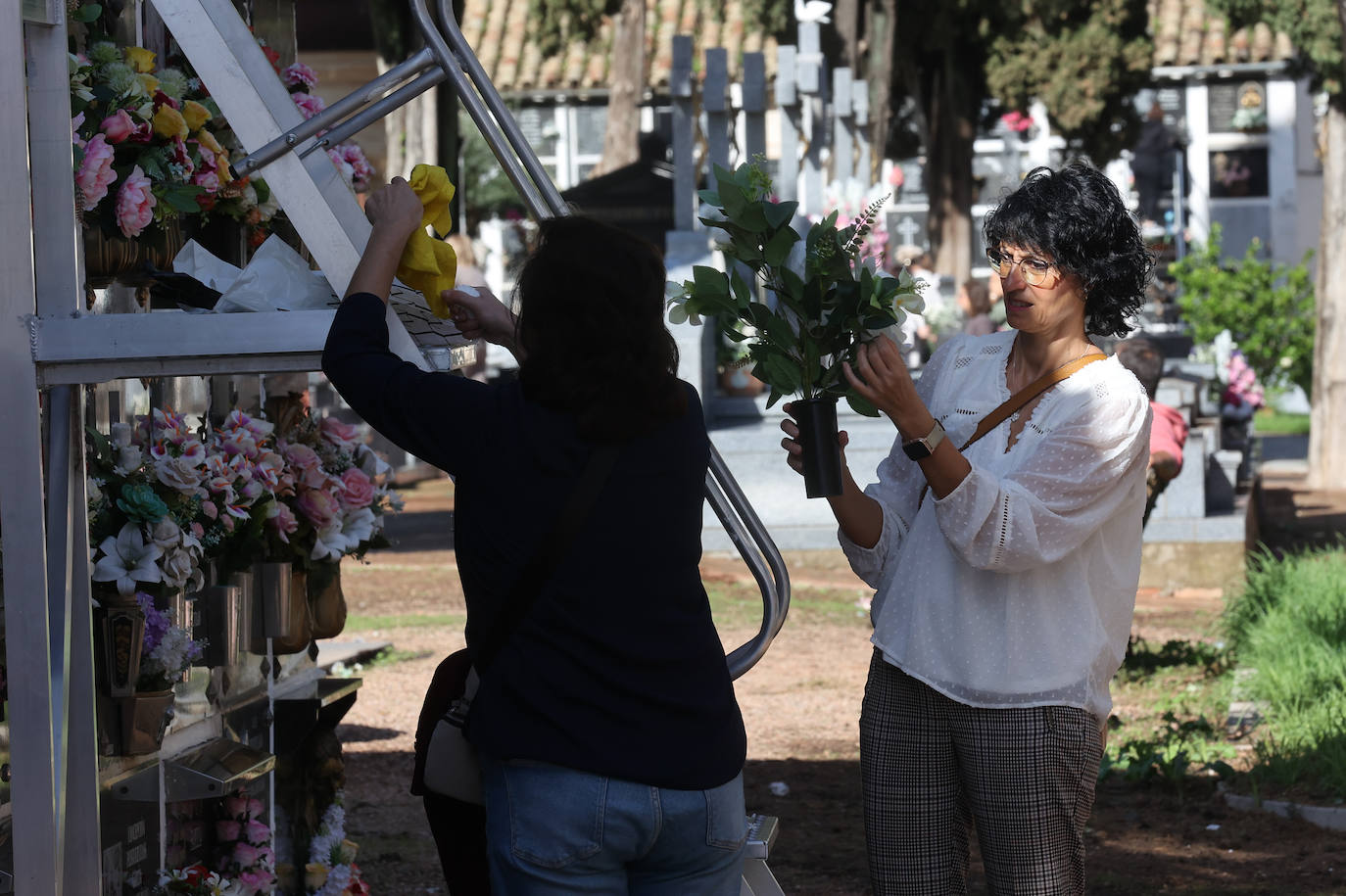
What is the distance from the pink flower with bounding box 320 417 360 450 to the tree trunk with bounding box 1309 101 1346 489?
1226 cm

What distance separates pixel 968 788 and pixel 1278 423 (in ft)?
71.5

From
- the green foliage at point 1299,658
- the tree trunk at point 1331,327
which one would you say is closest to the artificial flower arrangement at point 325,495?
the green foliage at point 1299,658

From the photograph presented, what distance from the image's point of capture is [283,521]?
390cm

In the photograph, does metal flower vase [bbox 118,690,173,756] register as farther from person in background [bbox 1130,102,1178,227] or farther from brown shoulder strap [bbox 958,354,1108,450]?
person in background [bbox 1130,102,1178,227]

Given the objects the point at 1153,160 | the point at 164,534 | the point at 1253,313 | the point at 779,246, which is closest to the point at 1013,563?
the point at 779,246

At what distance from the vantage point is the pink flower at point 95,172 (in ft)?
9.73

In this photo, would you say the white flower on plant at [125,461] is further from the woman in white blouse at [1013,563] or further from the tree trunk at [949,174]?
the tree trunk at [949,174]

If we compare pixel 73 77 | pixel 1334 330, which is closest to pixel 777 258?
pixel 73 77

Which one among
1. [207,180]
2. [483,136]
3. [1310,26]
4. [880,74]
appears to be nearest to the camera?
[483,136]

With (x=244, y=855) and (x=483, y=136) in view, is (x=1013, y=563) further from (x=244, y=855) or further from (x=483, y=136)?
(x=244, y=855)

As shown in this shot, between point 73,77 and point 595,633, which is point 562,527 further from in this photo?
point 73,77

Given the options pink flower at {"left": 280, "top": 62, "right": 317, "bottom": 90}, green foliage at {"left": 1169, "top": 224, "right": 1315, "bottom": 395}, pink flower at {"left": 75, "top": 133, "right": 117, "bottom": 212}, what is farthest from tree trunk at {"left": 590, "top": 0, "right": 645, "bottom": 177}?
pink flower at {"left": 75, "top": 133, "right": 117, "bottom": 212}

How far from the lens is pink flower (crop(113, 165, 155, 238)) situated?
10.1 feet

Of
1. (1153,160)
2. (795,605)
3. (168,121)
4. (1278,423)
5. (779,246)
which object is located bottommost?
(1278,423)
